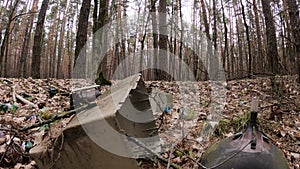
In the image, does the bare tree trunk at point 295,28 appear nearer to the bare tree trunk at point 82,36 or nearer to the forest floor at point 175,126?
the forest floor at point 175,126

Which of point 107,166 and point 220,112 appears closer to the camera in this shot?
point 107,166

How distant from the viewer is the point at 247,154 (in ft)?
4.41

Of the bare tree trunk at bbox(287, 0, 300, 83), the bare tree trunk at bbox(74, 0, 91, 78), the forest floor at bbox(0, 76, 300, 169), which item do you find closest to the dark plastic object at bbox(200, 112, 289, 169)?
the forest floor at bbox(0, 76, 300, 169)

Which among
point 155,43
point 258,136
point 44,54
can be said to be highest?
point 44,54

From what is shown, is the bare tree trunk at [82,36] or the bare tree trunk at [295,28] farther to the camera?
the bare tree trunk at [82,36]

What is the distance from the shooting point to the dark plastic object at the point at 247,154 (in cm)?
131

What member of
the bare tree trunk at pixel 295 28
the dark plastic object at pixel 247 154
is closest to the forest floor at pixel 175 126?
the dark plastic object at pixel 247 154

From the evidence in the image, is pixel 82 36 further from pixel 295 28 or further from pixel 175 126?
pixel 295 28

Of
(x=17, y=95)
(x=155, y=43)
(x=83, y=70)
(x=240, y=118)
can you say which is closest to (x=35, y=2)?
(x=155, y=43)

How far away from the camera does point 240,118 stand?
279 cm

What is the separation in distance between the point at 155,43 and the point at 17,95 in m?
6.84

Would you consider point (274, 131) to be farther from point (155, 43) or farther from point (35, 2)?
point (35, 2)

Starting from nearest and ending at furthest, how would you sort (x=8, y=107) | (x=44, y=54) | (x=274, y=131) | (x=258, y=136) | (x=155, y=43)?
(x=258, y=136), (x=274, y=131), (x=8, y=107), (x=155, y=43), (x=44, y=54)

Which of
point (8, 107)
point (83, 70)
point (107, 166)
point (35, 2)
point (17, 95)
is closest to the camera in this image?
point (107, 166)
